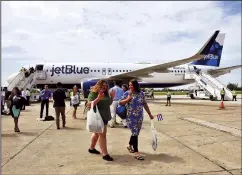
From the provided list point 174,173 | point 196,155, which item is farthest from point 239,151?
point 174,173

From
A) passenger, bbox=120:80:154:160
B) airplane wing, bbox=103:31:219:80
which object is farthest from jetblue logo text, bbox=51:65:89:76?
passenger, bbox=120:80:154:160

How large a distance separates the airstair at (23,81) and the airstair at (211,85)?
15944mm

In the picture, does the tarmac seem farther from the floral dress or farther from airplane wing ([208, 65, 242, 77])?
airplane wing ([208, 65, 242, 77])

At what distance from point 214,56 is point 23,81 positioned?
21795mm

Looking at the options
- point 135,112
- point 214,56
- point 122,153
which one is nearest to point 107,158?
point 122,153

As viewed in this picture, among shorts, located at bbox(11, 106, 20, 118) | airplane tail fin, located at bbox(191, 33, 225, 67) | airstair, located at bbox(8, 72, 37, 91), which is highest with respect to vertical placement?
airplane tail fin, located at bbox(191, 33, 225, 67)

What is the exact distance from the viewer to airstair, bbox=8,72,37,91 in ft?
65.7

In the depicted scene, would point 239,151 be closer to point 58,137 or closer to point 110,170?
point 110,170

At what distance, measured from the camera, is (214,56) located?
2900 centimetres

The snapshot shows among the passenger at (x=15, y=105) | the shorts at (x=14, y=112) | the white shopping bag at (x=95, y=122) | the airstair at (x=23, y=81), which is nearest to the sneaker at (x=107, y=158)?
the white shopping bag at (x=95, y=122)

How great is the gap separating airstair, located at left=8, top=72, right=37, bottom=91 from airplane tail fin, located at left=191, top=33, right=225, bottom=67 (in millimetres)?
17620

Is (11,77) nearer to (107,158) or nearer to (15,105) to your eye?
(15,105)

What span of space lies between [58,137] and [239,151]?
4456 mm

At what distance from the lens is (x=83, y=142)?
591 centimetres
